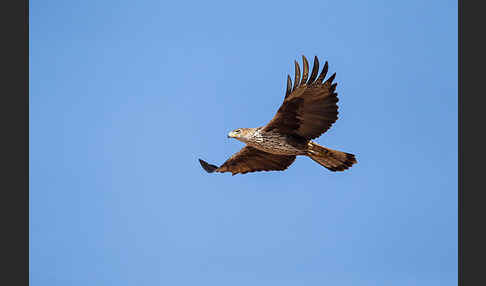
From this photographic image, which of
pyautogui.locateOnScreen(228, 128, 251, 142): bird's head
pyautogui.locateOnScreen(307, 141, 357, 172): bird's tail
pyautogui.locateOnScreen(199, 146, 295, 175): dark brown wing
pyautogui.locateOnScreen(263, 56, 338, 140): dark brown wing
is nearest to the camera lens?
pyautogui.locateOnScreen(263, 56, 338, 140): dark brown wing

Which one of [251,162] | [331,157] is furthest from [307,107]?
[251,162]

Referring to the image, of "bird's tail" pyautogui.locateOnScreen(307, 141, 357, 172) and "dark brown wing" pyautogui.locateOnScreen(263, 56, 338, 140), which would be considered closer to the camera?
"dark brown wing" pyautogui.locateOnScreen(263, 56, 338, 140)

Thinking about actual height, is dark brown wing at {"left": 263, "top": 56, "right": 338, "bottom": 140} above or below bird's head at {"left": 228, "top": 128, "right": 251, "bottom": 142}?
above

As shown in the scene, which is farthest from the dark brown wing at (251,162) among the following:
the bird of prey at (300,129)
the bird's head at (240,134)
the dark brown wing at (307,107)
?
the dark brown wing at (307,107)

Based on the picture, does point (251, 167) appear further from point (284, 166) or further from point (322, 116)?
point (322, 116)

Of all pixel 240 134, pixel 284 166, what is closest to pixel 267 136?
pixel 240 134

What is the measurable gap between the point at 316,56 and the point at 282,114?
1.30 m

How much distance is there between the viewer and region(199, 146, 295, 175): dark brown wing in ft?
44.6

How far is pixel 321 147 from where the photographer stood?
41.2 ft

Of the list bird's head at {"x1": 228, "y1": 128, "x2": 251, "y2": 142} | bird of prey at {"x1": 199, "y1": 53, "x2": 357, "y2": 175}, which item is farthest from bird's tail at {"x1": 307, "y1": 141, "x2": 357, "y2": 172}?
bird's head at {"x1": 228, "y1": 128, "x2": 251, "y2": 142}

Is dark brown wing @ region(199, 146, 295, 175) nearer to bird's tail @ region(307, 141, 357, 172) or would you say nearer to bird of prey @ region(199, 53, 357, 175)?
bird of prey @ region(199, 53, 357, 175)

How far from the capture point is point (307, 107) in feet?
38.8

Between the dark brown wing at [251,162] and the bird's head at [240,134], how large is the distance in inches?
42.8

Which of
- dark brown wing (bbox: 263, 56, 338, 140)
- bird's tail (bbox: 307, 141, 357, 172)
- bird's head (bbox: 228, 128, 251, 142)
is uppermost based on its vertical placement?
dark brown wing (bbox: 263, 56, 338, 140)
